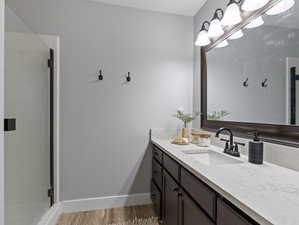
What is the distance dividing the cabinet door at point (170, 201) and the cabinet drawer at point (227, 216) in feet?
1.66

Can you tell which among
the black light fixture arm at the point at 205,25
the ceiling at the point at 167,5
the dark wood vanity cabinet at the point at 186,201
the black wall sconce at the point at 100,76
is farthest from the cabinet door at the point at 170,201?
the ceiling at the point at 167,5

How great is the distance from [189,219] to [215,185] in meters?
0.42

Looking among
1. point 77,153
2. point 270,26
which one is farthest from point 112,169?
point 270,26

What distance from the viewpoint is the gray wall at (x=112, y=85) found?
1.96 meters

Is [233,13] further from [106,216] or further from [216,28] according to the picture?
[106,216]

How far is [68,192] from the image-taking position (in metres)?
1.97

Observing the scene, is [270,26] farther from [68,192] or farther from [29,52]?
[68,192]

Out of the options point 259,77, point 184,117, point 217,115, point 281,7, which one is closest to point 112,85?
point 184,117

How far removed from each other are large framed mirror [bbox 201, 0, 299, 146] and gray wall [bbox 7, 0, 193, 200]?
54 cm

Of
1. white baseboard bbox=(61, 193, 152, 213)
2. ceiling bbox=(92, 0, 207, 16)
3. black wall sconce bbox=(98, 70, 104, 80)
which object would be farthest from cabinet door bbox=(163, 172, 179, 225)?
ceiling bbox=(92, 0, 207, 16)

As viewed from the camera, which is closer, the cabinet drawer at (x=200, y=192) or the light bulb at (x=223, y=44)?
the cabinet drawer at (x=200, y=192)

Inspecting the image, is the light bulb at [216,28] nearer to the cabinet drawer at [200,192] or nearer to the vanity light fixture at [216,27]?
the vanity light fixture at [216,27]

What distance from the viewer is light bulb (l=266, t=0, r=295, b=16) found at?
110 cm

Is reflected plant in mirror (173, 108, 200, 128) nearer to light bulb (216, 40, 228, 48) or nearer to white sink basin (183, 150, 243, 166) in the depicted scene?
white sink basin (183, 150, 243, 166)
